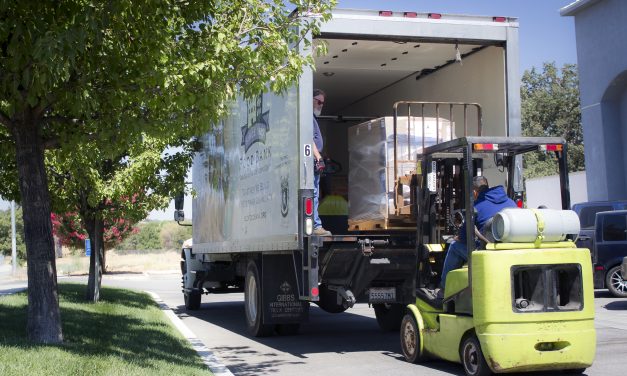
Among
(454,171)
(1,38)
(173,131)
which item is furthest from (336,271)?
(1,38)

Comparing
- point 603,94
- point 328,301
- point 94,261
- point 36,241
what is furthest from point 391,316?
point 603,94

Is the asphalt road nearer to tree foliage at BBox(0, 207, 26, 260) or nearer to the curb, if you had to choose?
the curb

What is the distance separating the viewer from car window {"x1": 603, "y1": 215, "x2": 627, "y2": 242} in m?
19.6

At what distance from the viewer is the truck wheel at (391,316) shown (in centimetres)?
1337

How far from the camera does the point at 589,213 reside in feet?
71.3

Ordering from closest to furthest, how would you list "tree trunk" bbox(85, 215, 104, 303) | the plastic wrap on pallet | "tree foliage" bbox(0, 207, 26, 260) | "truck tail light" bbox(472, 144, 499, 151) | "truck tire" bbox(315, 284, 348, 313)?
"truck tail light" bbox(472, 144, 499, 151) < the plastic wrap on pallet < "truck tire" bbox(315, 284, 348, 313) < "tree trunk" bbox(85, 215, 104, 303) < "tree foliage" bbox(0, 207, 26, 260)

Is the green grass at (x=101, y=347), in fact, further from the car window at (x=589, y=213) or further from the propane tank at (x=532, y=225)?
the car window at (x=589, y=213)

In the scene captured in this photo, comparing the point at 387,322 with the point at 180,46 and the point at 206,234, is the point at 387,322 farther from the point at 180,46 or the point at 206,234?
the point at 180,46

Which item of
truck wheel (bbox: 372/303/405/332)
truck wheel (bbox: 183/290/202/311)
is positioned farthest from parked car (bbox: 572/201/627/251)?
truck wheel (bbox: 183/290/202/311)

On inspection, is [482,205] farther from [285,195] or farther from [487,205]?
[285,195]

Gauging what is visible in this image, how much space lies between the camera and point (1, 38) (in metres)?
8.59

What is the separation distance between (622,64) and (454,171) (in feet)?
62.0

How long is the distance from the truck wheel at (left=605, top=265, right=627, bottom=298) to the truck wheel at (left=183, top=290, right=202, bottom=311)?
378 inches

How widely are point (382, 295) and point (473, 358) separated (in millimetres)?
2765
